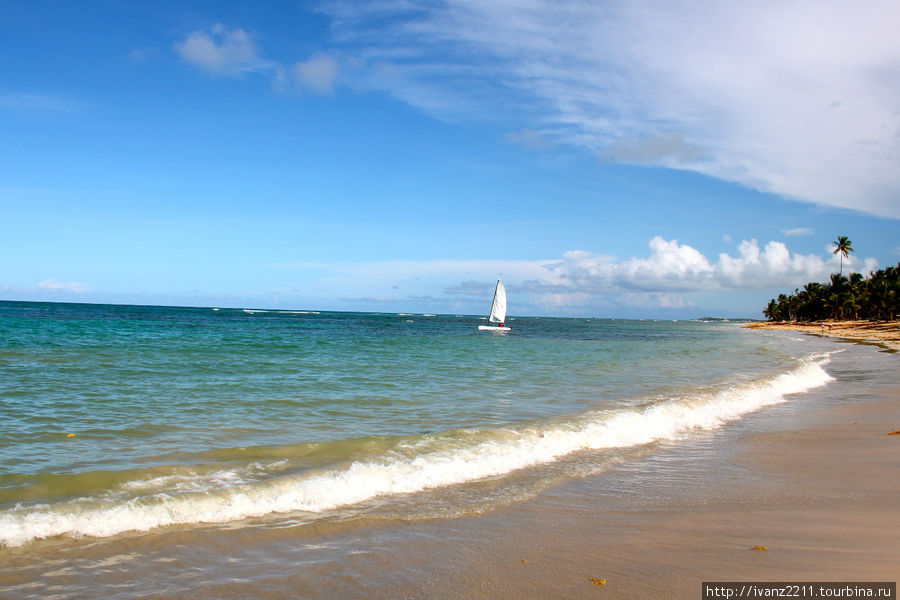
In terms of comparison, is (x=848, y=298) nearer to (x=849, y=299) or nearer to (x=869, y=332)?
(x=849, y=299)

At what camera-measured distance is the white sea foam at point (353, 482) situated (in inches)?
226

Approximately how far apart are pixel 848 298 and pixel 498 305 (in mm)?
72375

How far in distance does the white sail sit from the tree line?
54985mm

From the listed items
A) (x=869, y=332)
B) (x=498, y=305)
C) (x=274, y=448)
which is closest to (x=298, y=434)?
(x=274, y=448)

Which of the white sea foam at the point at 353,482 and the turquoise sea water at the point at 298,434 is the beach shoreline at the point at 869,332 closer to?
the turquoise sea water at the point at 298,434

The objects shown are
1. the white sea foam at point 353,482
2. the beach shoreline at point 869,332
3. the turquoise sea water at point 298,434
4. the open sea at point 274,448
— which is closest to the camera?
the open sea at point 274,448

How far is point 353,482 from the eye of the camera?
281 inches

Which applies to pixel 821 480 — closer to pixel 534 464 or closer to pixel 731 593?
pixel 534 464

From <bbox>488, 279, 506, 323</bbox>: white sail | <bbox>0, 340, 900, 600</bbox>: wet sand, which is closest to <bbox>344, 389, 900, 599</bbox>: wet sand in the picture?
<bbox>0, 340, 900, 600</bbox>: wet sand

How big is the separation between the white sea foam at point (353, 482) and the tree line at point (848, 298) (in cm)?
9051

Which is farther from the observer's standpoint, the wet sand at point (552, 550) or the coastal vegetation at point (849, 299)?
the coastal vegetation at point (849, 299)

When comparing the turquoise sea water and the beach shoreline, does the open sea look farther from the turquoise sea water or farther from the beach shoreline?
the beach shoreline

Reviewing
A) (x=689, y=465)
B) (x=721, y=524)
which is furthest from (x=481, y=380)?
(x=721, y=524)

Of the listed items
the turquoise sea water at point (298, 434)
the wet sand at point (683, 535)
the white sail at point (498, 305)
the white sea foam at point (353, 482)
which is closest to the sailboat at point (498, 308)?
the white sail at point (498, 305)
